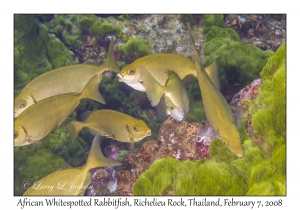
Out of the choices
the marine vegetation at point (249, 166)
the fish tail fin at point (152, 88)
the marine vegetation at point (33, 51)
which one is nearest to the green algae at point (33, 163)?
the marine vegetation at point (33, 51)

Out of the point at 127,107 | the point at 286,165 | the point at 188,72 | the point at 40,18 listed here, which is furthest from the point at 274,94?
the point at 40,18

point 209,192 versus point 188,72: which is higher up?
point 188,72

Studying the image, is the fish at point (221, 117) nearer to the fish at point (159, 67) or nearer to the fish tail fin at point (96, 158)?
the fish at point (159, 67)

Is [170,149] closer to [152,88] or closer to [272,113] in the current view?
[152,88]

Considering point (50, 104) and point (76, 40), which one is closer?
point (50, 104)

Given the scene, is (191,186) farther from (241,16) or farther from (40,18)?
(40,18)

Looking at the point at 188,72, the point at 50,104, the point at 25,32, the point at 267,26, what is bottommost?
the point at 50,104
